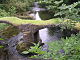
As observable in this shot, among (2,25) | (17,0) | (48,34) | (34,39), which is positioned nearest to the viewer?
(34,39)

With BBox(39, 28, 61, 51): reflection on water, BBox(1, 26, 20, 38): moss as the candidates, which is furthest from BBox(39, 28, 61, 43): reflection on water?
BBox(1, 26, 20, 38): moss

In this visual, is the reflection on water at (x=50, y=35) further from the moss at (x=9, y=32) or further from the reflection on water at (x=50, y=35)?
the moss at (x=9, y=32)

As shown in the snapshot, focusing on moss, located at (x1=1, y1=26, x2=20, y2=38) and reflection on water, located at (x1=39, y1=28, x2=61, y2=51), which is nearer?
reflection on water, located at (x1=39, y1=28, x2=61, y2=51)

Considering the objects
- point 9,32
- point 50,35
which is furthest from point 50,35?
point 9,32

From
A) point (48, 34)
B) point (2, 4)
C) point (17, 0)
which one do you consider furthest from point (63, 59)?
point (17, 0)

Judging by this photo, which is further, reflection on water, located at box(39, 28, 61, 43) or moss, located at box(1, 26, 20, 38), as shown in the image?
moss, located at box(1, 26, 20, 38)

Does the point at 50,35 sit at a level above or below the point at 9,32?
below

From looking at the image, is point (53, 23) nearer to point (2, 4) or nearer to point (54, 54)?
point (54, 54)

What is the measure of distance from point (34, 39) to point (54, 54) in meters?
→ 7.93

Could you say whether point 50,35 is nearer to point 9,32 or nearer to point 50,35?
point 50,35

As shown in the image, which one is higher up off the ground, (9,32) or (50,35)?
(9,32)

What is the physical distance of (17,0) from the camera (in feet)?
73.8

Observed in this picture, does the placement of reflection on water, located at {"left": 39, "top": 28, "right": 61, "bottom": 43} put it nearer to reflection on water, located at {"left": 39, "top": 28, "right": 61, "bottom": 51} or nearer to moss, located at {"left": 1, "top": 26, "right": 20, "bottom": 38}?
reflection on water, located at {"left": 39, "top": 28, "right": 61, "bottom": 51}

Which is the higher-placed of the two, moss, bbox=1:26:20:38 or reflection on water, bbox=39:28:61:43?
moss, bbox=1:26:20:38
